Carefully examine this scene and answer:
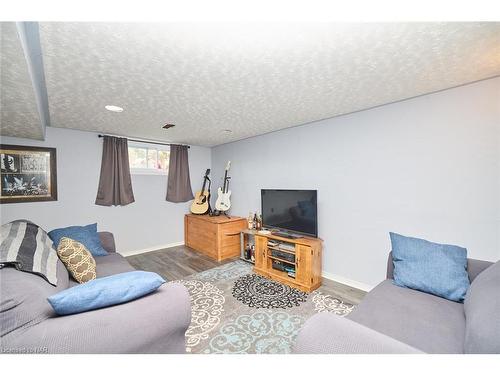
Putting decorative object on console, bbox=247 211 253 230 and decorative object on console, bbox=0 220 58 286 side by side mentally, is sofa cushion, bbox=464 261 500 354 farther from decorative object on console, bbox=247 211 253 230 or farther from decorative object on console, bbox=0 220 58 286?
decorative object on console, bbox=247 211 253 230

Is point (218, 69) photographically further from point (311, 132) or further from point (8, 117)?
Result: point (8, 117)

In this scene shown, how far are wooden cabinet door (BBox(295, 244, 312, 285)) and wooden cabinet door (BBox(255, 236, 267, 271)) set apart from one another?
0.54 meters

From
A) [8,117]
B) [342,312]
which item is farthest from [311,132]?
[8,117]

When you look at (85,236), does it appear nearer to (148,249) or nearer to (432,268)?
(148,249)

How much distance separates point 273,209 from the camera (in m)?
3.26

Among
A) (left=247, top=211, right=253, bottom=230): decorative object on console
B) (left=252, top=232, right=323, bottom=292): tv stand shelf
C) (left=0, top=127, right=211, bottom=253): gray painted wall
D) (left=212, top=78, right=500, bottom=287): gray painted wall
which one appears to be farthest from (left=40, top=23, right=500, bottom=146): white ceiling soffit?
(left=247, top=211, right=253, bottom=230): decorative object on console

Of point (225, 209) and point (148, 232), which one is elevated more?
point (225, 209)

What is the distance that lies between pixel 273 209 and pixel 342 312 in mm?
1577

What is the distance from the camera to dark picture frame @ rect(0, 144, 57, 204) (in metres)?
2.89

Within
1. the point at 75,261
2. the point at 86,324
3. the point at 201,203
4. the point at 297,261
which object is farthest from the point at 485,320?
the point at 201,203

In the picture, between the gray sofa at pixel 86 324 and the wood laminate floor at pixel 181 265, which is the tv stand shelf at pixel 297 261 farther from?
the gray sofa at pixel 86 324

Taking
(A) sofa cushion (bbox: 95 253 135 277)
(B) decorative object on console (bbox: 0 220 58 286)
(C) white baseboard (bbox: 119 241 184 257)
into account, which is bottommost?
(C) white baseboard (bbox: 119 241 184 257)

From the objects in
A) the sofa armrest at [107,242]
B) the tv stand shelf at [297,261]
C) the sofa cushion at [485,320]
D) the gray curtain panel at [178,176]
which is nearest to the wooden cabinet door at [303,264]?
the tv stand shelf at [297,261]

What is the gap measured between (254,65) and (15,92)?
1.88m
